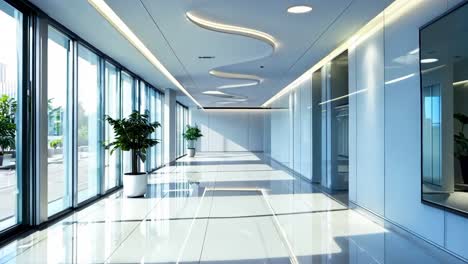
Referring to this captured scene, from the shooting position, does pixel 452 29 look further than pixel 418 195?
No

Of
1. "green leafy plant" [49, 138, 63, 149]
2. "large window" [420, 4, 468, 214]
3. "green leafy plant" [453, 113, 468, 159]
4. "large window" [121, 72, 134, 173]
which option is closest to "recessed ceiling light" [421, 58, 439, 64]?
"large window" [420, 4, 468, 214]

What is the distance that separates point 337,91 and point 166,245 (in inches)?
231

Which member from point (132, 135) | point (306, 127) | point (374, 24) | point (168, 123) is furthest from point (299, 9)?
point (168, 123)

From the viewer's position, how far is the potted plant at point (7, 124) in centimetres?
509

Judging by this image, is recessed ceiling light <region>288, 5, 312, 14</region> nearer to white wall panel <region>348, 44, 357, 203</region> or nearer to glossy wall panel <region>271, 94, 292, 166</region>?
white wall panel <region>348, 44, 357, 203</region>

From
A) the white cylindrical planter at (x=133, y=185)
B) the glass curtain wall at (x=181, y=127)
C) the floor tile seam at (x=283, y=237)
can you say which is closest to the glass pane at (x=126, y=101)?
the white cylindrical planter at (x=133, y=185)

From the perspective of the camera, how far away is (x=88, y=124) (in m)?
8.26

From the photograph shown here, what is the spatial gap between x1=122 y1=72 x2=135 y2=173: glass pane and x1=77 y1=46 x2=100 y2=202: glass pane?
2.29 meters

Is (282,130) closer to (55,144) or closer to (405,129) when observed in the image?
(405,129)

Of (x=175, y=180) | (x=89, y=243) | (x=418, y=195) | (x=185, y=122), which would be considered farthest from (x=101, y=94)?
(x=185, y=122)

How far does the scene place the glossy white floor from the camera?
4.46 meters

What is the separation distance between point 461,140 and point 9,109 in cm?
597

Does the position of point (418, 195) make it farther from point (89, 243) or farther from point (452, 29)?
point (89, 243)

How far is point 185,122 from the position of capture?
28422mm
